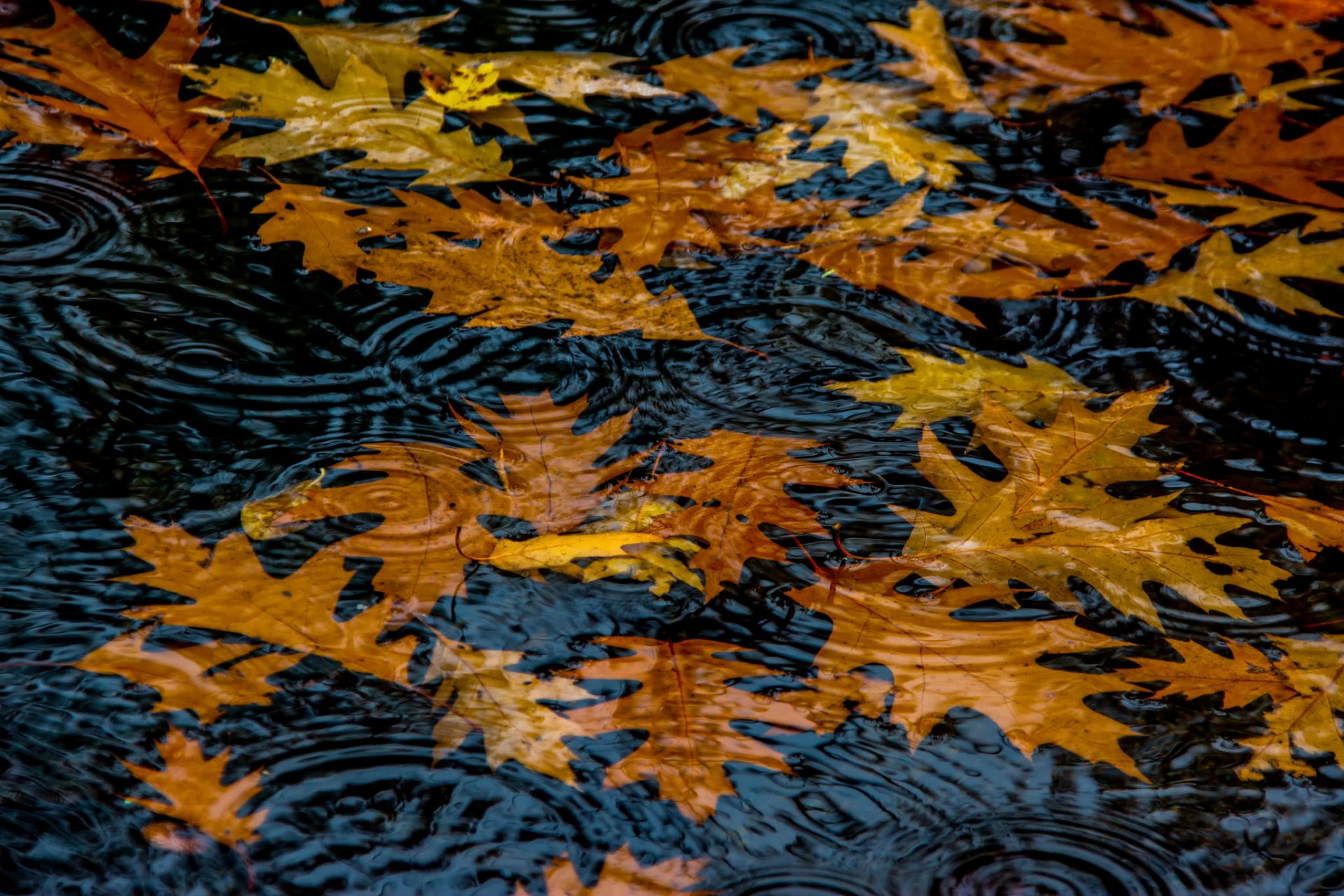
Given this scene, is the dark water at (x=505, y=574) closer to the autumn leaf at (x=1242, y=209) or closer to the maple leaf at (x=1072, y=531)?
the maple leaf at (x=1072, y=531)

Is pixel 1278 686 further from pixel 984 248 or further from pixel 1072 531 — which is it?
pixel 984 248

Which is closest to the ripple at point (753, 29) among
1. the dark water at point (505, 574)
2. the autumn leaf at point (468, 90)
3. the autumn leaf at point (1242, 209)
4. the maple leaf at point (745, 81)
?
the maple leaf at point (745, 81)

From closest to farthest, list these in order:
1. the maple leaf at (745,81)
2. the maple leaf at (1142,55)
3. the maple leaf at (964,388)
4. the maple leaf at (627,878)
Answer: the maple leaf at (627,878)
the maple leaf at (964,388)
the maple leaf at (745,81)
the maple leaf at (1142,55)

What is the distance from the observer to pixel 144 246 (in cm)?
188

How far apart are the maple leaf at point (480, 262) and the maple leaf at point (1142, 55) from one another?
115 cm

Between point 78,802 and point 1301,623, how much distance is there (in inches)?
65.7

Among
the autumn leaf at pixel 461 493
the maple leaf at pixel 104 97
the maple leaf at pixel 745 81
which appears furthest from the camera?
the maple leaf at pixel 745 81

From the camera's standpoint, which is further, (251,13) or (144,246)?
(251,13)

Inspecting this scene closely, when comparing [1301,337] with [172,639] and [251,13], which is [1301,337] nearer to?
[172,639]

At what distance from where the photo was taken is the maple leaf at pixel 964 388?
172 centimetres

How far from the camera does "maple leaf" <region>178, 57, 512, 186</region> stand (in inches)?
81.5

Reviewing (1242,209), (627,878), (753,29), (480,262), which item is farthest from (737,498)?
(753,29)

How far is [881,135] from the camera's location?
2.24 metres

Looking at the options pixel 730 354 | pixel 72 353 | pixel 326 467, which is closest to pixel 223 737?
pixel 326 467
